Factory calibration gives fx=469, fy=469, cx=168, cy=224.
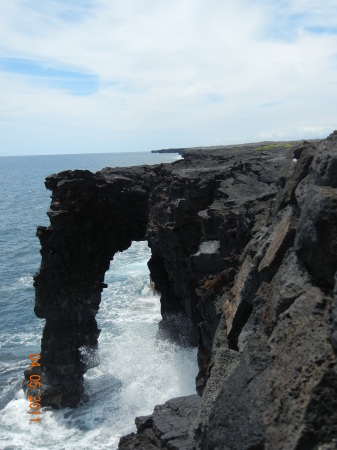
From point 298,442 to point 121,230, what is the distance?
89.3 ft

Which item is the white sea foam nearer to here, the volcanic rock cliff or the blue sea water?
the blue sea water

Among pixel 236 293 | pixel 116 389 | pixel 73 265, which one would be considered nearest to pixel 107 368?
pixel 116 389

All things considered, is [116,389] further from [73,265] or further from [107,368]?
[73,265]

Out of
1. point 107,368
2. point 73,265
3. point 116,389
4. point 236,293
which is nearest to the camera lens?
point 236,293

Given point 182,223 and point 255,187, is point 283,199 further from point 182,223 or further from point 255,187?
point 182,223

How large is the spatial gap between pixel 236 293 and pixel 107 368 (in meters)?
24.6

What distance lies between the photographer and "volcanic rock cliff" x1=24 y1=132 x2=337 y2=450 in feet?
16.5

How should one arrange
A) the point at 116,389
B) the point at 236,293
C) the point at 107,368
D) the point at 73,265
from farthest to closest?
1. the point at 107,368
2. the point at 116,389
3. the point at 73,265
4. the point at 236,293

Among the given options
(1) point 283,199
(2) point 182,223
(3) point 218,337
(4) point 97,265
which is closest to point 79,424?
(4) point 97,265

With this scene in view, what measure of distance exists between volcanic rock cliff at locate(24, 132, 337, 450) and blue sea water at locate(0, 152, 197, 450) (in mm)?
1869

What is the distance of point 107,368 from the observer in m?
30.9

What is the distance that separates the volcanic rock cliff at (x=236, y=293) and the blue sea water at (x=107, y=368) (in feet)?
6.13

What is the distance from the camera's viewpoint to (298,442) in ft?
15.0

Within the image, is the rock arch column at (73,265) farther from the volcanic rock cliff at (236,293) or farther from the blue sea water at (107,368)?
the blue sea water at (107,368)
